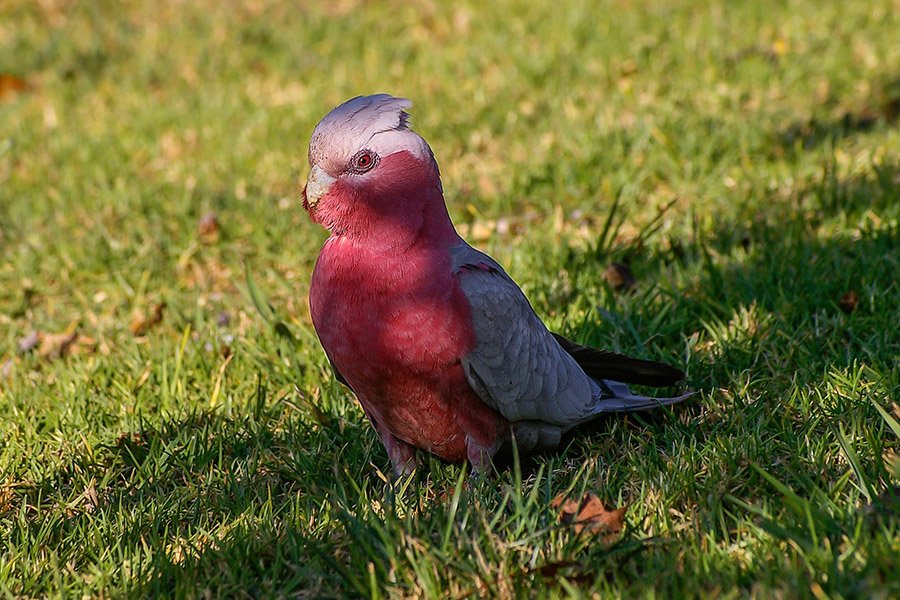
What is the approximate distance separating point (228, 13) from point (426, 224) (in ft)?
18.3

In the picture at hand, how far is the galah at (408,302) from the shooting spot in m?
2.85

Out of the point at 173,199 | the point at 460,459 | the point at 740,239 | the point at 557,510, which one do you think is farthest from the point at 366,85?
the point at 557,510

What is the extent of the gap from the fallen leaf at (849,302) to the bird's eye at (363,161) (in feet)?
6.15

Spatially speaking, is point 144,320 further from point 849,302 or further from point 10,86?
point 10,86

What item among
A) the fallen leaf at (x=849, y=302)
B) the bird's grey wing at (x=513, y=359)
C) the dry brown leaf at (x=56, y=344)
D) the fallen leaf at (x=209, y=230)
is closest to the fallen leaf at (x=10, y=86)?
the fallen leaf at (x=209, y=230)

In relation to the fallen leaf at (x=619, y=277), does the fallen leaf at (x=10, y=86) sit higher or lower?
higher

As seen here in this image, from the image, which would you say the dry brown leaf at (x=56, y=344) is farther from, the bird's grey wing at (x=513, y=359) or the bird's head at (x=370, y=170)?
the bird's grey wing at (x=513, y=359)

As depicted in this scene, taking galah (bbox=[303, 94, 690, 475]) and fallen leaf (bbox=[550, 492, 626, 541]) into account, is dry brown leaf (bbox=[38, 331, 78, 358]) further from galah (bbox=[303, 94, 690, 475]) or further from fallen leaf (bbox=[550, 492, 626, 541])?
fallen leaf (bbox=[550, 492, 626, 541])

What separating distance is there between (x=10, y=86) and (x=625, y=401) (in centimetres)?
551

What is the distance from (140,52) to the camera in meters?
7.36

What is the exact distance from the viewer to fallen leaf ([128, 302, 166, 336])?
430 centimetres

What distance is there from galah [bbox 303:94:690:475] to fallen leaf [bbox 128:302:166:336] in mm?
1551

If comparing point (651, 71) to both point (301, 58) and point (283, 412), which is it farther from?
point (283, 412)

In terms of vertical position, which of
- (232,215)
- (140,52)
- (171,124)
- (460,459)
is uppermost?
(140,52)
